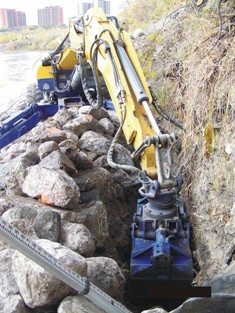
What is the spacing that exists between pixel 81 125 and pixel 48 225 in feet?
7.49

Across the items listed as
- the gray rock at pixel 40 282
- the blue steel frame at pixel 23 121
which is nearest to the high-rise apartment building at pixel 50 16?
the blue steel frame at pixel 23 121

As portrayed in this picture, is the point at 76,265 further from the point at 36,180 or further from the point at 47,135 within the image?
the point at 47,135

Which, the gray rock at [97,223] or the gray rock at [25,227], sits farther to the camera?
the gray rock at [97,223]

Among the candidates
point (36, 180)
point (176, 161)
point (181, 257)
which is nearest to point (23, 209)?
point (36, 180)

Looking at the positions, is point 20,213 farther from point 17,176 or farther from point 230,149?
point 230,149

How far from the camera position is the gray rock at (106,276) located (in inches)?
92.0

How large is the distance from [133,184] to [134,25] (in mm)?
7894

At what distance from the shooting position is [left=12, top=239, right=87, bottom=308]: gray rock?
197 cm

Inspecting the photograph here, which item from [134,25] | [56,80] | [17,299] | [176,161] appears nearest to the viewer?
[17,299]

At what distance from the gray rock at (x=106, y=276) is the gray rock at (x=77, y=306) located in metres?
0.34

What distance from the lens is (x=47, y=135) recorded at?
425 cm

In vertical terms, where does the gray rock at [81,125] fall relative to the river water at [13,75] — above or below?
above

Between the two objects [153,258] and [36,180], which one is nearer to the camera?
[153,258]

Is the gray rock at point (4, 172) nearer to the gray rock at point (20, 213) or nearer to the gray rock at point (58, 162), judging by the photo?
the gray rock at point (58, 162)
